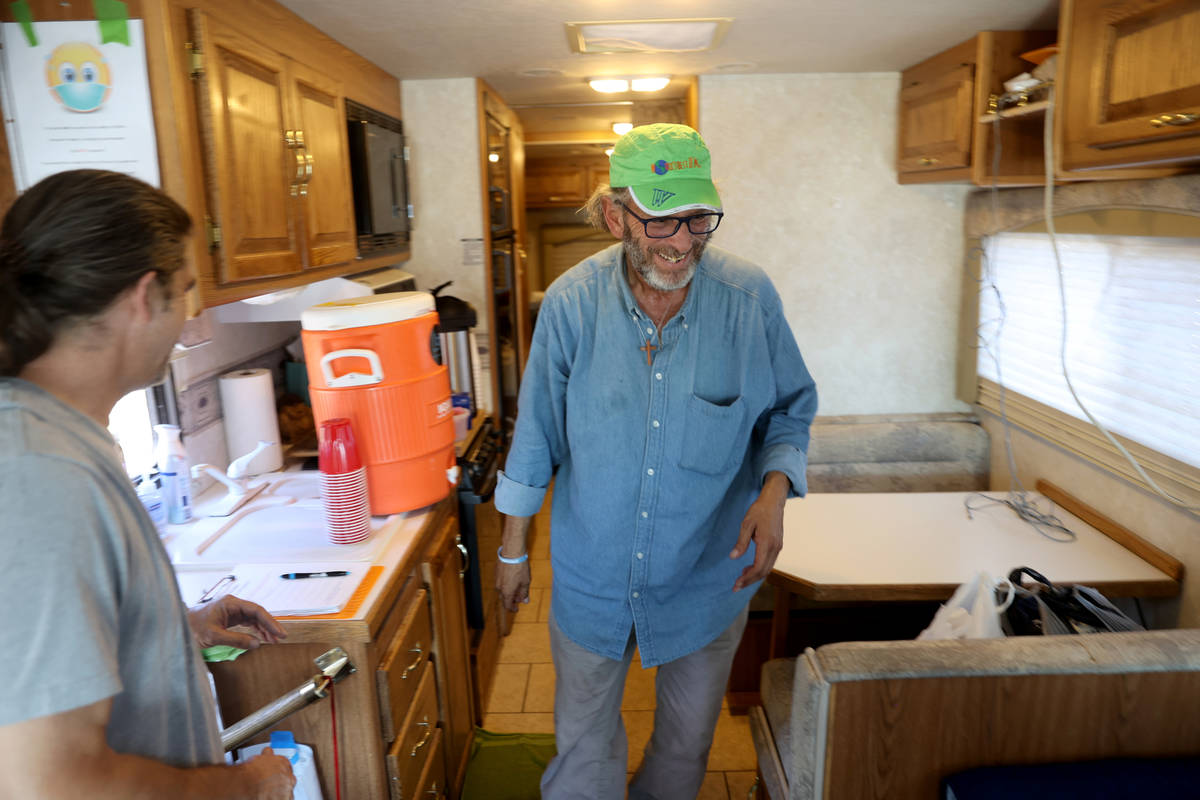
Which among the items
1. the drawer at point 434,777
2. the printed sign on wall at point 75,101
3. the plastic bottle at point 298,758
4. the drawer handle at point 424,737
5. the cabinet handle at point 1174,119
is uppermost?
the printed sign on wall at point 75,101

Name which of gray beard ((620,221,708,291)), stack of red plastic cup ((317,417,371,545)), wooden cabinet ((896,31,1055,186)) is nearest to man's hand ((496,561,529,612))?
stack of red plastic cup ((317,417,371,545))

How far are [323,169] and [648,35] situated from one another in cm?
107

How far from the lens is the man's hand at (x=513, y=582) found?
169 cm

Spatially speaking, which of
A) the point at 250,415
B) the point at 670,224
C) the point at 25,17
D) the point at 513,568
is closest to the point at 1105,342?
the point at 670,224

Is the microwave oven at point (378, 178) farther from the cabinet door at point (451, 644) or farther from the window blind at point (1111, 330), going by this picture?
the window blind at point (1111, 330)

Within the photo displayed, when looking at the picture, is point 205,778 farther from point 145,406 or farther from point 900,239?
point 900,239

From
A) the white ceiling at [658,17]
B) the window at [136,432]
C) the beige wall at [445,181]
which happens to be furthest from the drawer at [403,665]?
the beige wall at [445,181]

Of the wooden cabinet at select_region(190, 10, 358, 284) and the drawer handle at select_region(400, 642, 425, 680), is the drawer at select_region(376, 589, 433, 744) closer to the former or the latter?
the drawer handle at select_region(400, 642, 425, 680)

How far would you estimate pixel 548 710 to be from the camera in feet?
A: 8.36

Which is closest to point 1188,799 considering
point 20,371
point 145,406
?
point 20,371

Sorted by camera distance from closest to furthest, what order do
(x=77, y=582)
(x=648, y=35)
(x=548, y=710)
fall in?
(x=77, y=582)
(x=648, y=35)
(x=548, y=710)

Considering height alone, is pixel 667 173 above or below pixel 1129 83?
below

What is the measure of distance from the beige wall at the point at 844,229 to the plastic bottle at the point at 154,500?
2.28m

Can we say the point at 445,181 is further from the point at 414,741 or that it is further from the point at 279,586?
the point at 414,741
